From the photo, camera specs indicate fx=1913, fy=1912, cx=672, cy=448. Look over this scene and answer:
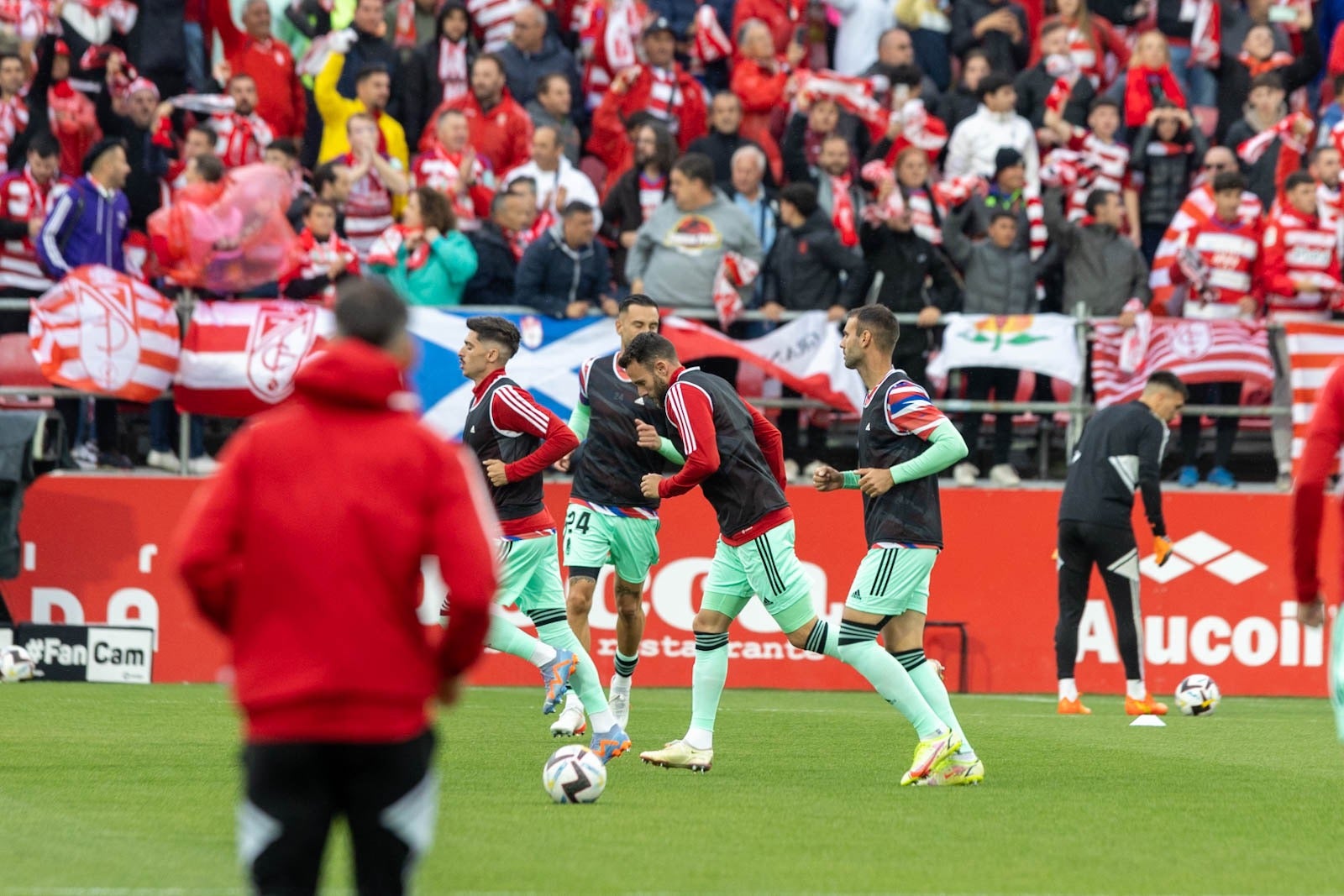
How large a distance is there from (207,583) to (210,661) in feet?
38.3

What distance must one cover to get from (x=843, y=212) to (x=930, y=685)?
7958mm

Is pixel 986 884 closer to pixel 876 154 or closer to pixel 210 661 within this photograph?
pixel 210 661

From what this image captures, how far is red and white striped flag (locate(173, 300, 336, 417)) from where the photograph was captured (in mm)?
15234

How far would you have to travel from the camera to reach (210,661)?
51.5 feet

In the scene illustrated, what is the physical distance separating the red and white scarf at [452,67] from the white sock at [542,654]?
8.80 metres

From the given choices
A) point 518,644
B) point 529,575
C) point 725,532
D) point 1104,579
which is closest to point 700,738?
point 725,532

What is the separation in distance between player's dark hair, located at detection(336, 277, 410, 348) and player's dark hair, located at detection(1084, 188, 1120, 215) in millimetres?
12709

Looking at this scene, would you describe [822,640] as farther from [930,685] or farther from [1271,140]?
[1271,140]

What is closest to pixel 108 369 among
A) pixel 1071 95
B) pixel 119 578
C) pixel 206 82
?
pixel 119 578

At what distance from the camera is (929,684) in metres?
9.48

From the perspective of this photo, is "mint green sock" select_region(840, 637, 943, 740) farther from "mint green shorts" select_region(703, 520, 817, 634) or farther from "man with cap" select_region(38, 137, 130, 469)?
"man with cap" select_region(38, 137, 130, 469)

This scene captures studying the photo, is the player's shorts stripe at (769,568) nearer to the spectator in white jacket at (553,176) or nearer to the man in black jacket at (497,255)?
the man in black jacket at (497,255)

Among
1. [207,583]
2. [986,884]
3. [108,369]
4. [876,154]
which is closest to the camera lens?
[207,583]

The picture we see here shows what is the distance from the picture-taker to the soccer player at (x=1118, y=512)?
530 inches
